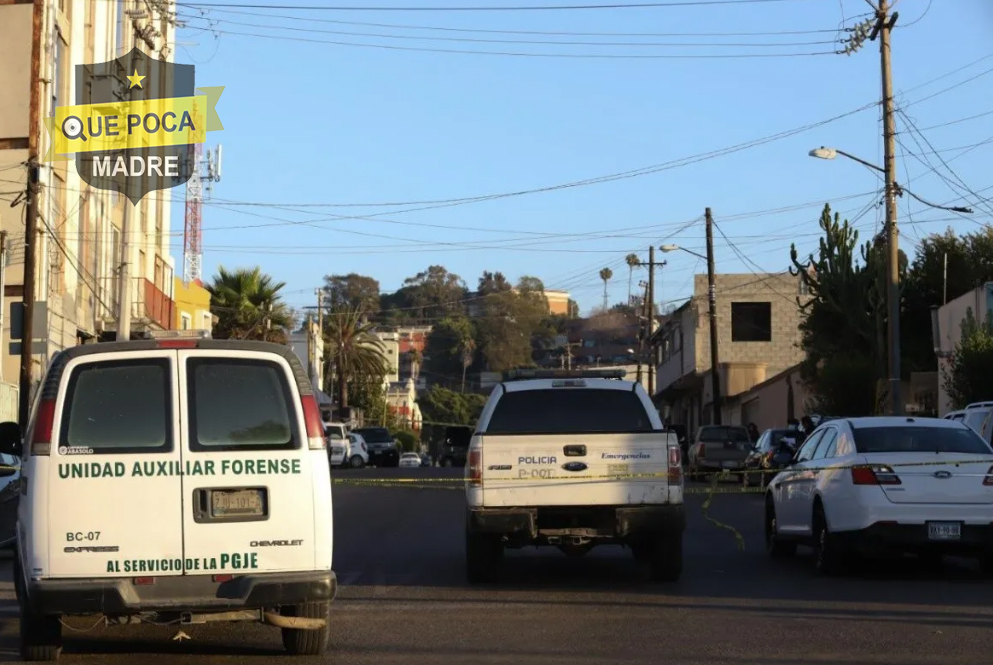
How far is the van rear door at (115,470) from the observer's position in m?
8.42

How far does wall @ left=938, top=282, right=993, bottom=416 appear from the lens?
33188 mm

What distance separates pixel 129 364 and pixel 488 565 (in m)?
5.50

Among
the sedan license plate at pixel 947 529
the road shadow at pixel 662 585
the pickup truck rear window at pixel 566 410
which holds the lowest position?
the road shadow at pixel 662 585

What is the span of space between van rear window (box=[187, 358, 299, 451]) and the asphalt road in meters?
1.49

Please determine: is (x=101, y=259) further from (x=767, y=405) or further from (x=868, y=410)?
(x=767, y=405)

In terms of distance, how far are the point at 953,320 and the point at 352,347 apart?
50.8m

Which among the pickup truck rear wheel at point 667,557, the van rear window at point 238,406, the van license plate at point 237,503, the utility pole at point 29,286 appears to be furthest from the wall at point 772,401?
the van license plate at point 237,503

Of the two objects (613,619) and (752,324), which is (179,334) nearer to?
(613,619)

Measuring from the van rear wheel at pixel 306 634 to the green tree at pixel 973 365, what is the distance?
2293 centimetres

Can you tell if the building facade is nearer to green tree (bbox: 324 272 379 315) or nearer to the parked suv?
the parked suv

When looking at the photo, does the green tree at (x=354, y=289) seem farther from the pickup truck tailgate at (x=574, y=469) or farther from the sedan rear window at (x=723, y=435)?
the pickup truck tailgate at (x=574, y=469)

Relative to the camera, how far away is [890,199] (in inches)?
1203

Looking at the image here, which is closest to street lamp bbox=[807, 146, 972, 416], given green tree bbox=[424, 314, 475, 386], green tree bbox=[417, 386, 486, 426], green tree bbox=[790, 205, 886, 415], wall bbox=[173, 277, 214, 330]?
green tree bbox=[790, 205, 886, 415]

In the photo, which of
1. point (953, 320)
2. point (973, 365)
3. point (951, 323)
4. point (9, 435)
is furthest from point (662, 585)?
point (951, 323)
